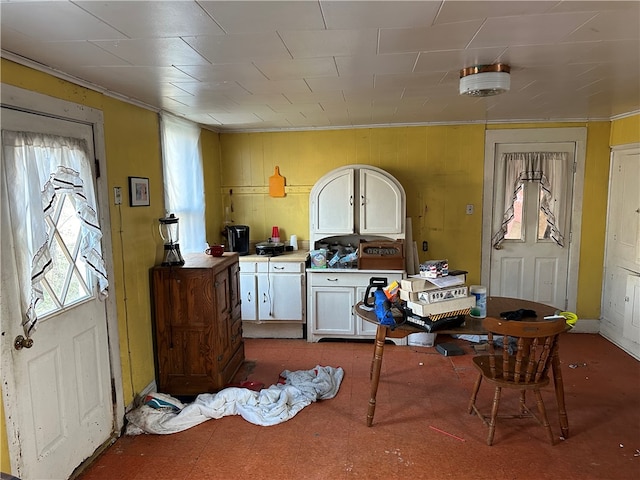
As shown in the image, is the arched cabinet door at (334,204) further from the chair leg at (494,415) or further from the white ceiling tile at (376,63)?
the chair leg at (494,415)

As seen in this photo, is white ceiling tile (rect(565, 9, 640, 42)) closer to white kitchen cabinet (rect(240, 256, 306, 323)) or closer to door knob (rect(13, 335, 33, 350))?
door knob (rect(13, 335, 33, 350))

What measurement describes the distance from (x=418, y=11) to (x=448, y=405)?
8.84 ft

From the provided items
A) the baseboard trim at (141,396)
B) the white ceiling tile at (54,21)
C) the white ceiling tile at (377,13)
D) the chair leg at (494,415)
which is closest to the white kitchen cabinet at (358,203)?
the chair leg at (494,415)

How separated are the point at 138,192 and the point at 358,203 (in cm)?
219

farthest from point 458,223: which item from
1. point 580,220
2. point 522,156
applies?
point 580,220

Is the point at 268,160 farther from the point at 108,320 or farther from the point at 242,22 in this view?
the point at 242,22

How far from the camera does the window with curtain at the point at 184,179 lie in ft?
12.0

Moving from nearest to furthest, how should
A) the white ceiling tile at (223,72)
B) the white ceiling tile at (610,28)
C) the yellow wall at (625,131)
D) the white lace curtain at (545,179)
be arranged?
1. the white ceiling tile at (610,28)
2. the white ceiling tile at (223,72)
3. the yellow wall at (625,131)
4. the white lace curtain at (545,179)

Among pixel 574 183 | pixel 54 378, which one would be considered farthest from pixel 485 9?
pixel 574 183

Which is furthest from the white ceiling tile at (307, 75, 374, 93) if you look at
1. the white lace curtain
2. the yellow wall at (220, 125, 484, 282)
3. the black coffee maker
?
the white lace curtain

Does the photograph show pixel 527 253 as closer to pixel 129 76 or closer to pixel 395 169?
pixel 395 169

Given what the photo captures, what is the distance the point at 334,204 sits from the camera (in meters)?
4.47

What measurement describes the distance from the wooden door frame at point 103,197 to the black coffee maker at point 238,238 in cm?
192

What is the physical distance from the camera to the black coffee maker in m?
4.66
